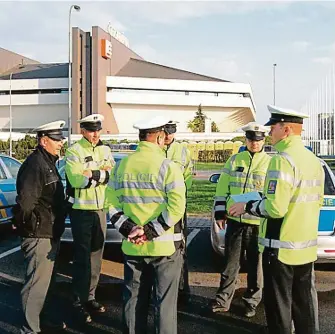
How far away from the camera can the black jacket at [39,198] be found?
4105mm

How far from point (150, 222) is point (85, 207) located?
4.92ft

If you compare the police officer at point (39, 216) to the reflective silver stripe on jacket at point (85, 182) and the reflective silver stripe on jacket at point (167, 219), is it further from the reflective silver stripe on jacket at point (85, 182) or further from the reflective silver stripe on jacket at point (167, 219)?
the reflective silver stripe on jacket at point (167, 219)

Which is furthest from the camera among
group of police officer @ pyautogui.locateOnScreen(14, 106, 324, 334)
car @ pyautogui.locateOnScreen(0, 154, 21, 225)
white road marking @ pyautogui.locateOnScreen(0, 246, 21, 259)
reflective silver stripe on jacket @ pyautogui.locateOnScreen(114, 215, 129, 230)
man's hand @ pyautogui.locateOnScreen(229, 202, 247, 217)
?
car @ pyautogui.locateOnScreen(0, 154, 21, 225)

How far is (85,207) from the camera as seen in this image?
4914mm

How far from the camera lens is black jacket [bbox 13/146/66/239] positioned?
13.5 ft

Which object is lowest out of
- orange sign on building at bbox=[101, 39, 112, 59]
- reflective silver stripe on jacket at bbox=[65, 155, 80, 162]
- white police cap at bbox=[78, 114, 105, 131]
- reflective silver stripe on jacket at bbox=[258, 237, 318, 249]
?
reflective silver stripe on jacket at bbox=[258, 237, 318, 249]

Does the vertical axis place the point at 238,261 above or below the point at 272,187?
below

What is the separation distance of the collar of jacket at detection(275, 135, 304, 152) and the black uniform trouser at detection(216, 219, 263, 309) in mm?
1490

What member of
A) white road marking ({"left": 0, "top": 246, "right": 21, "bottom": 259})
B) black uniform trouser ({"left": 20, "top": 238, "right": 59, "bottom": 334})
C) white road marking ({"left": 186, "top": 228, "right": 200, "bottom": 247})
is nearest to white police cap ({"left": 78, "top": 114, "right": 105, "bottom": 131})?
black uniform trouser ({"left": 20, "top": 238, "right": 59, "bottom": 334})

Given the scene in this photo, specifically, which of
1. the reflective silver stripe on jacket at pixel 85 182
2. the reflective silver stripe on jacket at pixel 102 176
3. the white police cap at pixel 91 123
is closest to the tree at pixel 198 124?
the white police cap at pixel 91 123

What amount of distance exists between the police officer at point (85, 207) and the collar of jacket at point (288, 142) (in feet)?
6.37

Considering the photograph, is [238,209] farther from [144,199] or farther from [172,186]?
[144,199]

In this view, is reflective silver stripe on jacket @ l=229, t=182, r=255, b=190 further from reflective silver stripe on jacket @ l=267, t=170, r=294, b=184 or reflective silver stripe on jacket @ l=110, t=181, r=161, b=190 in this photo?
reflective silver stripe on jacket @ l=110, t=181, r=161, b=190

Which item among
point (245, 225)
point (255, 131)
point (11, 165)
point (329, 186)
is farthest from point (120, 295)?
point (11, 165)
